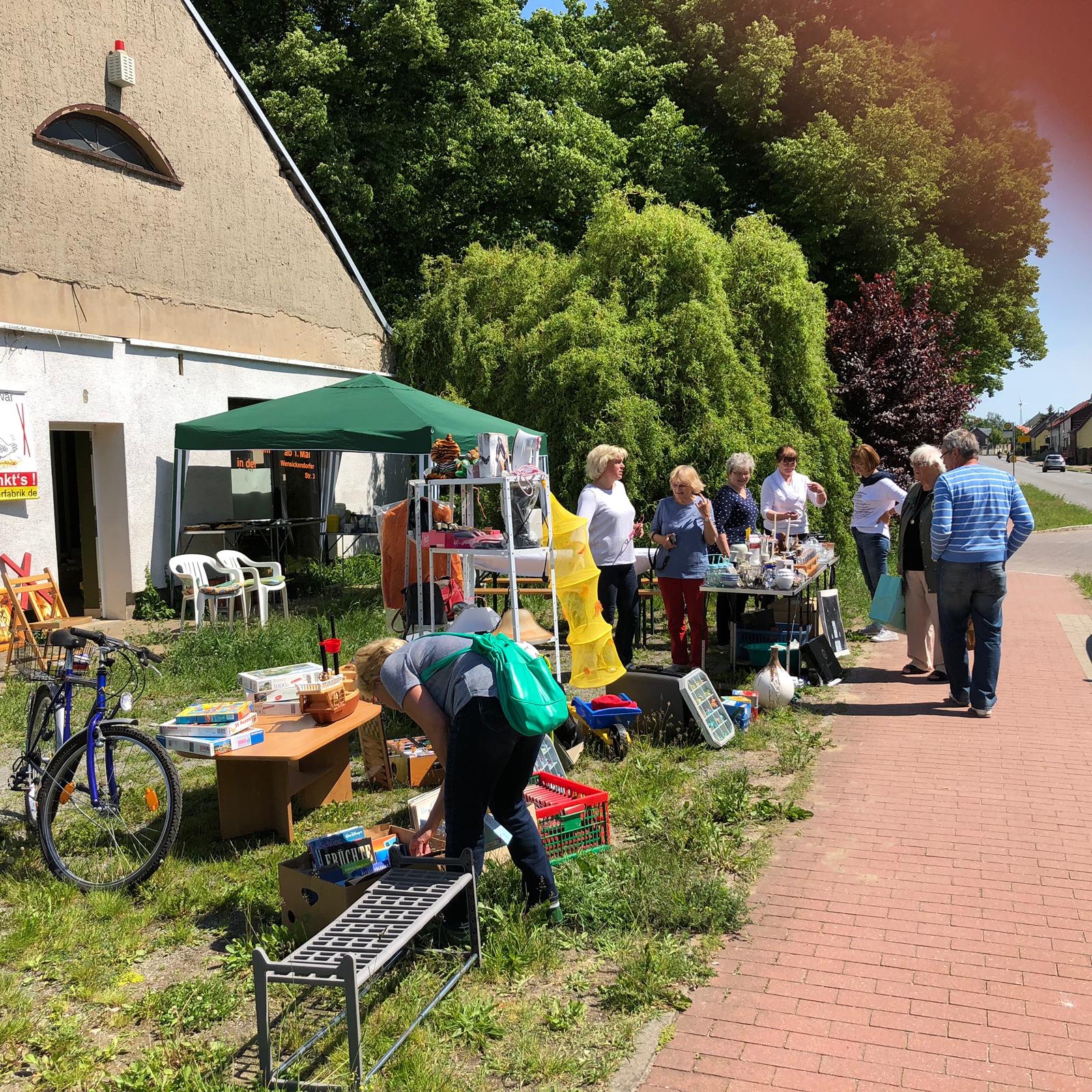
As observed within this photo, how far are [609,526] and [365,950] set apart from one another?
16.5 ft

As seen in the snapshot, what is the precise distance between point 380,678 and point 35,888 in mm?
2139

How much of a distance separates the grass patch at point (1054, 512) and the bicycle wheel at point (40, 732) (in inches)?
787

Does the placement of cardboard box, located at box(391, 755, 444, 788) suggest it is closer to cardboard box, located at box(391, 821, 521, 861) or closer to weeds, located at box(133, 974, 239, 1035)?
cardboard box, located at box(391, 821, 521, 861)

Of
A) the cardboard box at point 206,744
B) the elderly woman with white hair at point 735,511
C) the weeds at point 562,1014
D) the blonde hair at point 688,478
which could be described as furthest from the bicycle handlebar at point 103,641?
the elderly woman with white hair at point 735,511

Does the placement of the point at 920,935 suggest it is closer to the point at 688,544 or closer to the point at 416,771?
the point at 416,771

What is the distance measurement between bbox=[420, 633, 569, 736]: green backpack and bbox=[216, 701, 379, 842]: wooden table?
1.52 meters

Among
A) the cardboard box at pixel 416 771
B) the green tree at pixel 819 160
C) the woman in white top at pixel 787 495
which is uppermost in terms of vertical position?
the green tree at pixel 819 160

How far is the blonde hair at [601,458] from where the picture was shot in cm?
793

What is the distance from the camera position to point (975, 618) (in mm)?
7352

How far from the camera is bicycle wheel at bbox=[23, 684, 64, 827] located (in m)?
5.03

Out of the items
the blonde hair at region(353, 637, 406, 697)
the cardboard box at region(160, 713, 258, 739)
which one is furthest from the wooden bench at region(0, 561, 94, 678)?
the blonde hair at region(353, 637, 406, 697)

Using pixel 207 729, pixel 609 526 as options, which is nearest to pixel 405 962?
pixel 207 729

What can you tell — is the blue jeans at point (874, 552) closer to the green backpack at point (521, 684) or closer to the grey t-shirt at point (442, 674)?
the green backpack at point (521, 684)

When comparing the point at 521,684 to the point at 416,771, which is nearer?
the point at 521,684
